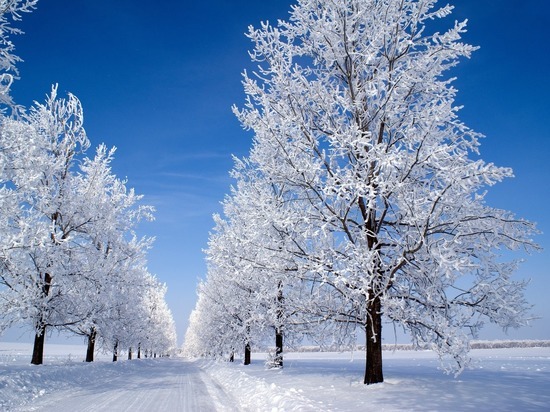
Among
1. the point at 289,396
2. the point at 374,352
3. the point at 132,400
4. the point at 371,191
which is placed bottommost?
the point at 132,400

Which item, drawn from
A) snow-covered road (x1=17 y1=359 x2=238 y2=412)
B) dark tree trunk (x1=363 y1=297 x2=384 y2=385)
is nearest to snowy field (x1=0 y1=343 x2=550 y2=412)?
snow-covered road (x1=17 y1=359 x2=238 y2=412)

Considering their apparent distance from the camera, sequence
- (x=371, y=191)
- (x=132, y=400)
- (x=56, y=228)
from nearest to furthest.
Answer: (x=371, y=191), (x=132, y=400), (x=56, y=228)

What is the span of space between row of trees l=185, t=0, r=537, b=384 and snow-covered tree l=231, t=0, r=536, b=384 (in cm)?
4

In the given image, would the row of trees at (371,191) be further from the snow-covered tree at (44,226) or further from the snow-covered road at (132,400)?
the snow-covered tree at (44,226)

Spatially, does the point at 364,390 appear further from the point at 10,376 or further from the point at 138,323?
the point at 138,323

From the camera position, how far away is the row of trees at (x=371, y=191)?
688cm

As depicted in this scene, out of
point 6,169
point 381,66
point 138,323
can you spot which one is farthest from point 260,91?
point 138,323

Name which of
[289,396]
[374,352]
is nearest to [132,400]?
[289,396]

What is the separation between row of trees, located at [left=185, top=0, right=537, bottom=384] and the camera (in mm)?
6883

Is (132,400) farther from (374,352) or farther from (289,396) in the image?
(374,352)

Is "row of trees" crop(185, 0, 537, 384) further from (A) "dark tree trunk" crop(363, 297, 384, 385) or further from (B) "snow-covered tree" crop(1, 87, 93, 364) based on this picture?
(B) "snow-covered tree" crop(1, 87, 93, 364)

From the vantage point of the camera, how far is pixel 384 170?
686 centimetres

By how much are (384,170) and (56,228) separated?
1537cm

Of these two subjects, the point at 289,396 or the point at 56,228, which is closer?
the point at 289,396
